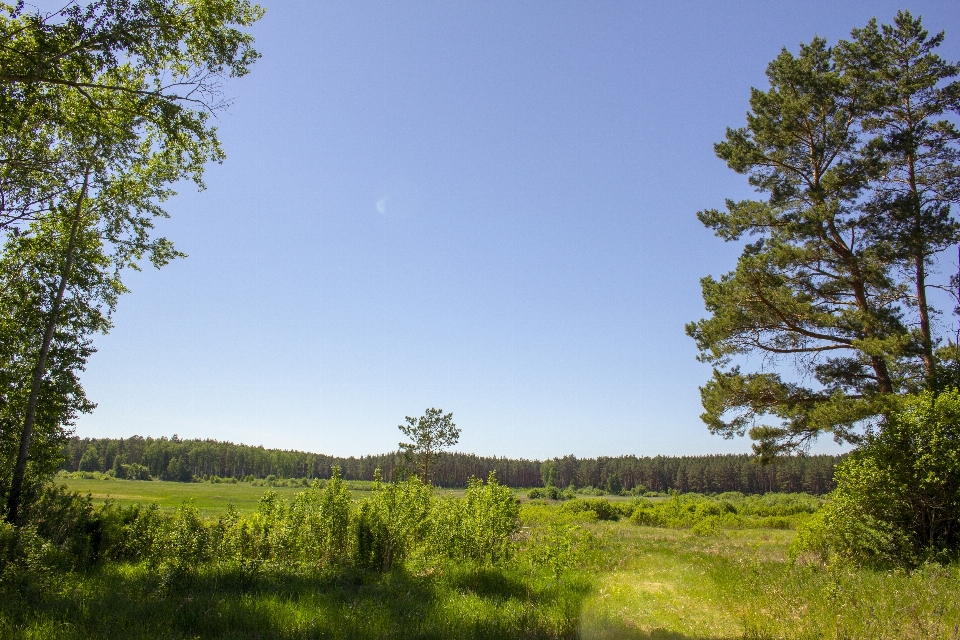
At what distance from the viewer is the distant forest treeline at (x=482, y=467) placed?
338ft

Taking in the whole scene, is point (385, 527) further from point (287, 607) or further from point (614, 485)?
point (614, 485)

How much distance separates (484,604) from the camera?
8.18 meters

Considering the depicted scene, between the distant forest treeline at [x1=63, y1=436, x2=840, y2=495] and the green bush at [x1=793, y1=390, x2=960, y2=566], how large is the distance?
315ft

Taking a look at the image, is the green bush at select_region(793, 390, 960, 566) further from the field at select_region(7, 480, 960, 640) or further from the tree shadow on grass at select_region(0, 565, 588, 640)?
the tree shadow on grass at select_region(0, 565, 588, 640)

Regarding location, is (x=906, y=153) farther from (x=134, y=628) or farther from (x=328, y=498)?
(x=134, y=628)

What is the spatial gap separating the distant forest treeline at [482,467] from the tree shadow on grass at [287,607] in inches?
3791

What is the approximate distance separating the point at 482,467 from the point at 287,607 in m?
123

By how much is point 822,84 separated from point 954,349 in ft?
27.6

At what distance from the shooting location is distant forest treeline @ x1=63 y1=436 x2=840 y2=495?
10312 centimetres

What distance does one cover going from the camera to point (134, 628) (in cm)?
594

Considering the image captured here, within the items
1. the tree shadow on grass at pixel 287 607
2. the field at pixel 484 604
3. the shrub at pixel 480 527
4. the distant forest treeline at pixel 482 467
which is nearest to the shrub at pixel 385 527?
the shrub at pixel 480 527

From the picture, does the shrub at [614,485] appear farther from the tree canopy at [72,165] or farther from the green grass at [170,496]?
the tree canopy at [72,165]

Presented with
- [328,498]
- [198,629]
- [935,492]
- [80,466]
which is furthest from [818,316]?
[80,466]

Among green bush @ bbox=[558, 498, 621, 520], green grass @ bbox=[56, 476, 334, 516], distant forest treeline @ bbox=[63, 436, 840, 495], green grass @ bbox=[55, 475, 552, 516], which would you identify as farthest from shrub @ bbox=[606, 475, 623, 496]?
green bush @ bbox=[558, 498, 621, 520]
